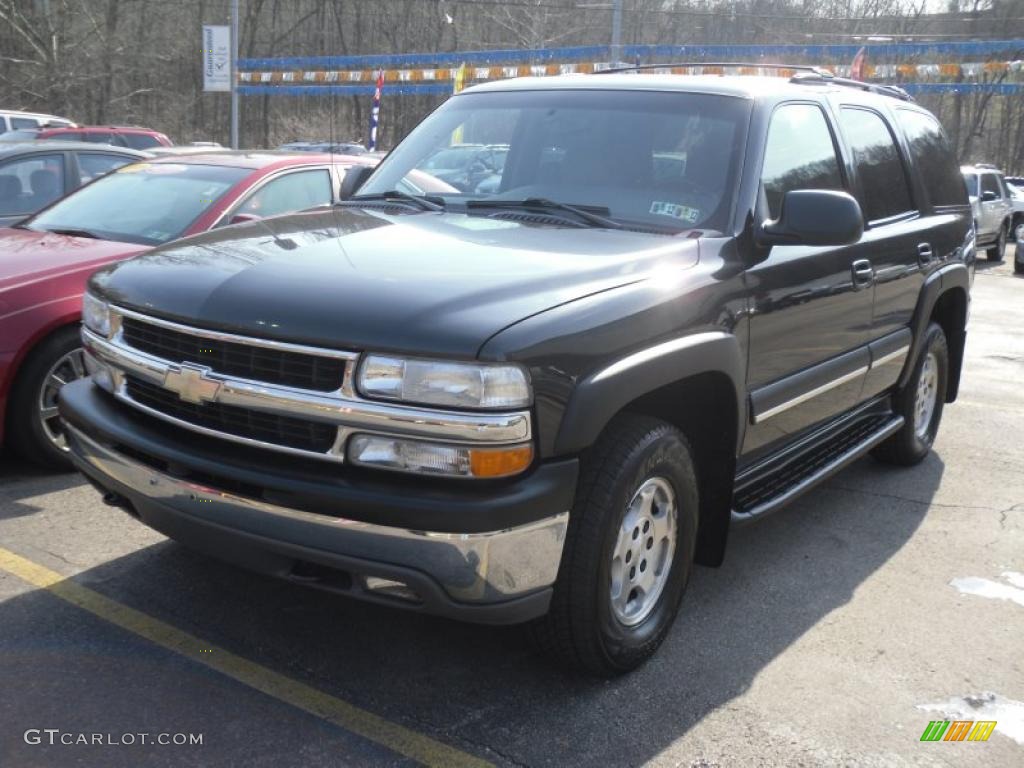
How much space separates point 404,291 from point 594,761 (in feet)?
4.71

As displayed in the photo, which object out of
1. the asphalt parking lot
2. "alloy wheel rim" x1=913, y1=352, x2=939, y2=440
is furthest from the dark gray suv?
"alloy wheel rim" x1=913, y1=352, x2=939, y2=440

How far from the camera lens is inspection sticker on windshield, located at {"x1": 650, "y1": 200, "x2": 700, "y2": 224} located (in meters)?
3.74

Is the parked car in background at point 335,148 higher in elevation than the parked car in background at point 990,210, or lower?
higher

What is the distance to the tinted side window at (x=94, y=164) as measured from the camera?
768cm

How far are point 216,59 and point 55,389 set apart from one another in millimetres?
23879

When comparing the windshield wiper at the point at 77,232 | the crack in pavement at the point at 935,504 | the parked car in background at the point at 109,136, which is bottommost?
the crack in pavement at the point at 935,504

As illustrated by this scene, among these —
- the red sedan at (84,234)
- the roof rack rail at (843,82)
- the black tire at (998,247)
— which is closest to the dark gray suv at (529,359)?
the roof rack rail at (843,82)

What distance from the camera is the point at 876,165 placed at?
4910 millimetres

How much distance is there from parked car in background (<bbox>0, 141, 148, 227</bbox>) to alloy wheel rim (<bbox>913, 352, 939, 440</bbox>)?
545 centimetres

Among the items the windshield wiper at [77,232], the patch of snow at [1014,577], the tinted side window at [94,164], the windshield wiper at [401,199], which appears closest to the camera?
the windshield wiper at [401,199]

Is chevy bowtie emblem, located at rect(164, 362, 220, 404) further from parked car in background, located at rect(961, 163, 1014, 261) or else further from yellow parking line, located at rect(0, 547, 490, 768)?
parked car in background, located at rect(961, 163, 1014, 261)

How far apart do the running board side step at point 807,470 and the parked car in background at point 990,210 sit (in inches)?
604

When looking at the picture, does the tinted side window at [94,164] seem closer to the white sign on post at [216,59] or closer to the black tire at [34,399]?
the black tire at [34,399]

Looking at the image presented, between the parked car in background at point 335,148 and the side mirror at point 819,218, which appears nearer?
the side mirror at point 819,218
